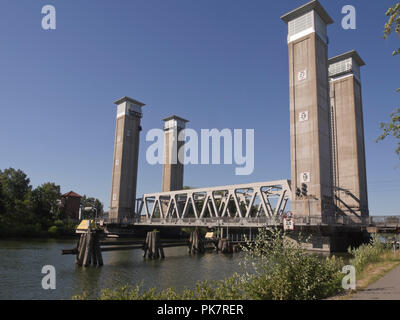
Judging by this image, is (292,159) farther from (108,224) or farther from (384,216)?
(108,224)

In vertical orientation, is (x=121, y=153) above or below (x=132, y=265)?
above

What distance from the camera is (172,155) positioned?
4146 inches

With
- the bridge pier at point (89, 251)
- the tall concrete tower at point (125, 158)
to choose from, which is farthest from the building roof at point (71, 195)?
the bridge pier at point (89, 251)

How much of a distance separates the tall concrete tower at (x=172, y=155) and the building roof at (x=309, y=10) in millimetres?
57540

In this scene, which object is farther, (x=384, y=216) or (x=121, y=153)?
(x=121, y=153)

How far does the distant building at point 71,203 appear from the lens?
111312mm

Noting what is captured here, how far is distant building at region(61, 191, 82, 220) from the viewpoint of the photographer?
111m

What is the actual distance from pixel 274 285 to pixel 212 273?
16146 mm

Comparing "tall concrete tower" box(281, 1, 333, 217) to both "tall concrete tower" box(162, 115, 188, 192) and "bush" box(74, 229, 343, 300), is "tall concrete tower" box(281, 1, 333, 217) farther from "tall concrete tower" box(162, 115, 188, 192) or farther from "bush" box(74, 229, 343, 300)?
"tall concrete tower" box(162, 115, 188, 192)

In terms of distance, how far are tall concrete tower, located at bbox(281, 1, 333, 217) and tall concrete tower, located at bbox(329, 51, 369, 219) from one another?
11.1 m

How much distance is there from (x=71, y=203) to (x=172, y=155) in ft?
139

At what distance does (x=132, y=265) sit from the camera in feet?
102

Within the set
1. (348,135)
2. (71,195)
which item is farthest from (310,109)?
(71,195)
